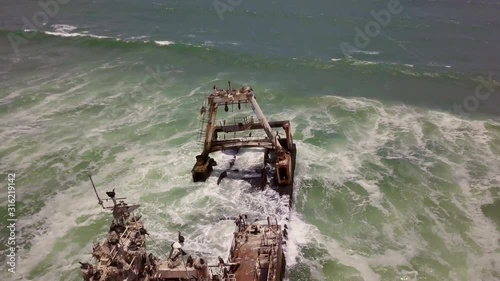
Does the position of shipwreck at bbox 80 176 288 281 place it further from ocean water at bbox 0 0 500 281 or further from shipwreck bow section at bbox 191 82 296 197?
shipwreck bow section at bbox 191 82 296 197

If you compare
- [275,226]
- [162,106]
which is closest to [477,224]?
[275,226]

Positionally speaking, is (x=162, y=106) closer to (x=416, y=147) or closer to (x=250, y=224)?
(x=250, y=224)

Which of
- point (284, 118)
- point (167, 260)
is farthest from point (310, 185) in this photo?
point (167, 260)

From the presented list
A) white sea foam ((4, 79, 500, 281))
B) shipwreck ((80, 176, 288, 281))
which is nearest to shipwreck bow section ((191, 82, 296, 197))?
white sea foam ((4, 79, 500, 281))

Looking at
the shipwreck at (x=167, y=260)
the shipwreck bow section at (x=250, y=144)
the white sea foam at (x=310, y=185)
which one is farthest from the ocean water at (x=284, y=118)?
the shipwreck at (x=167, y=260)

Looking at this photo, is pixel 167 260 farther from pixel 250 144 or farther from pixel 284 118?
pixel 284 118

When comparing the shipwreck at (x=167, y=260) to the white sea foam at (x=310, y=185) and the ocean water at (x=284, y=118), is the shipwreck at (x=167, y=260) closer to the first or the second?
the white sea foam at (x=310, y=185)
